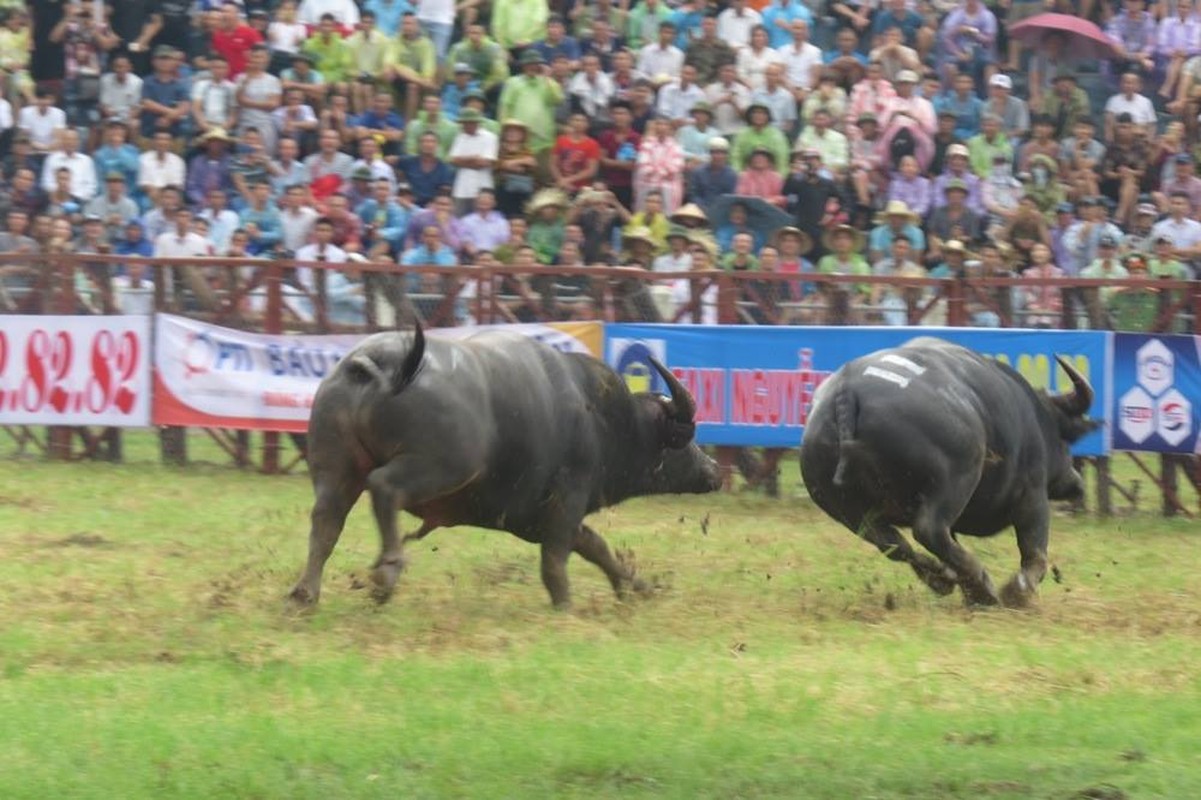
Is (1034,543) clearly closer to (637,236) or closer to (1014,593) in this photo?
(1014,593)

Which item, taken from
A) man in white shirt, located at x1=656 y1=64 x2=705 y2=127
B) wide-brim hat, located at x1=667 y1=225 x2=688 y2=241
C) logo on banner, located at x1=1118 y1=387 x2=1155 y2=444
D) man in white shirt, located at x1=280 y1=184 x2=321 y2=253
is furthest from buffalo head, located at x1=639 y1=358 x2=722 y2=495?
man in white shirt, located at x1=656 y1=64 x2=705 y2=127

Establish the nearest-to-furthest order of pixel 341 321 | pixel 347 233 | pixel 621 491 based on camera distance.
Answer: pixel 621 491, pixel 341 321, pixel 347 233

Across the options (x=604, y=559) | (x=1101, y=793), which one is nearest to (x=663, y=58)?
(x=604, y=559)

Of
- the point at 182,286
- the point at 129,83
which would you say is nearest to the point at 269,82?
the point at 129,83

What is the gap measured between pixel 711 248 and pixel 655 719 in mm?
9439

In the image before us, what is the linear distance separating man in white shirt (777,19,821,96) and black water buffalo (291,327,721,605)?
9.75m

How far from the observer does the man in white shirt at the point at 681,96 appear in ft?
62.8

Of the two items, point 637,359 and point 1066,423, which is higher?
point 1066,423

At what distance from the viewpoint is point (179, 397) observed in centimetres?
1562

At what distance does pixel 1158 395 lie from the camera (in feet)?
45.6

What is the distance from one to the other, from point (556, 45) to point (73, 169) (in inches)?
190

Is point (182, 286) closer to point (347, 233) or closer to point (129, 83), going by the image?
point (347, 233)

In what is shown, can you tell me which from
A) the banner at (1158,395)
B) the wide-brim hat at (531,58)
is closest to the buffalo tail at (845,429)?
the banner at (1158,395)

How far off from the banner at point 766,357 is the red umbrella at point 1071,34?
23.2ft
